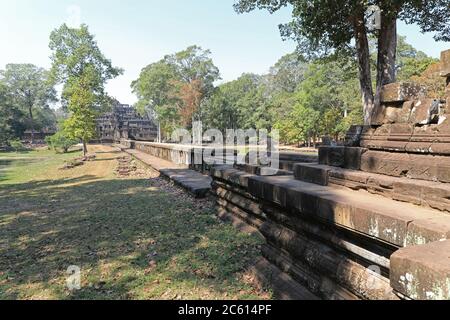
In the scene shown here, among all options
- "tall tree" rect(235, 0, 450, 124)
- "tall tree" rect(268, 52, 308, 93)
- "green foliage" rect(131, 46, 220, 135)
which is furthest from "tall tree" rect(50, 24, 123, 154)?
"tall tree" rect(268, 52, 308, 93)

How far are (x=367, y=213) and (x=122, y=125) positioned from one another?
198 ft

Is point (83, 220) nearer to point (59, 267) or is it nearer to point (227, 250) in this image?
point (59, 267)

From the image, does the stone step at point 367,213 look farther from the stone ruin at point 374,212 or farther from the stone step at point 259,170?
the stone step at point 259,170

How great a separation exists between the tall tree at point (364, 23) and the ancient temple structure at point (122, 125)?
160 feet

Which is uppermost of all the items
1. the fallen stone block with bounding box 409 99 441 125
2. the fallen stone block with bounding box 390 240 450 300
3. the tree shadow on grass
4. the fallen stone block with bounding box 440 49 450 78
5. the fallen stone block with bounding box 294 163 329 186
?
the fallen stone block with bounding box 440 49 450 78

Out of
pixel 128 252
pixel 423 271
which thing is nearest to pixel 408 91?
pixel 423 271

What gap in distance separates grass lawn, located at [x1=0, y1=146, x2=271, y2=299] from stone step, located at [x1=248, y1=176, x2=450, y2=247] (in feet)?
3.08

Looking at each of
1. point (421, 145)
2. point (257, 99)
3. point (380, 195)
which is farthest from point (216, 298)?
point (257, 99)

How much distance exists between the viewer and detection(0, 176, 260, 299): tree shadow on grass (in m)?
3.13

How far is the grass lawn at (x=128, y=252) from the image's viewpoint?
3.08 meters

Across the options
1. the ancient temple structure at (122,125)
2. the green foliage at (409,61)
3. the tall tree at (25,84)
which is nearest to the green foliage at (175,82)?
the ancient temple structure at (122,125)

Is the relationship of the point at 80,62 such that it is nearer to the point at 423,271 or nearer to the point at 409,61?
the point at 409,61

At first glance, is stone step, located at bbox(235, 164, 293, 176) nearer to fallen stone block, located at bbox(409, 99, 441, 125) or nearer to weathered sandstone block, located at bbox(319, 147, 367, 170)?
weathered sandstone block, located at bbox(319, 147, 367, 170)

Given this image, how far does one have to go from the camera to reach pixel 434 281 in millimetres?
1374
